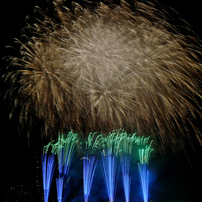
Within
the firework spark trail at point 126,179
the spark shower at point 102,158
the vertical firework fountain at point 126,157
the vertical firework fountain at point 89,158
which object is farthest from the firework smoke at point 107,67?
the firework spark trail at point 126,179

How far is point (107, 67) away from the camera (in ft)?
30.8

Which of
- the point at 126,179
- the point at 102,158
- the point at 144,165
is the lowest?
the point at 126,179

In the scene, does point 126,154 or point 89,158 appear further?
point 126,154

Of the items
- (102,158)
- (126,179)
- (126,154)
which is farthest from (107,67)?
(126,179)

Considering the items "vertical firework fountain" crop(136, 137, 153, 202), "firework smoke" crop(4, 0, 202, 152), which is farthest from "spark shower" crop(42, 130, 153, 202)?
"firework smoke" crop(4, 0, 202, 152)

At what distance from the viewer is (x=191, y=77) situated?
8734 millimetres

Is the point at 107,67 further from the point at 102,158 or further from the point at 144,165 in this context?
the point at 144,165

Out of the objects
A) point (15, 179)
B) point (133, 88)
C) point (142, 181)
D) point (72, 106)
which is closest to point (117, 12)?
point (133, 88)

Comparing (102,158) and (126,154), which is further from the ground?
(126,154)

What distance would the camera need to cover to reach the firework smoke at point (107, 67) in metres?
8.70

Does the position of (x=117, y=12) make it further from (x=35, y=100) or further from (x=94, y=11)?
(x=35, y=100)

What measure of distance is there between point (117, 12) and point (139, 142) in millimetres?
12183

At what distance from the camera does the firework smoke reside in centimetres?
870

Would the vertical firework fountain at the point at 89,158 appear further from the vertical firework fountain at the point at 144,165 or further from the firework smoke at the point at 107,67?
the firework smoke at the point at 107,67
